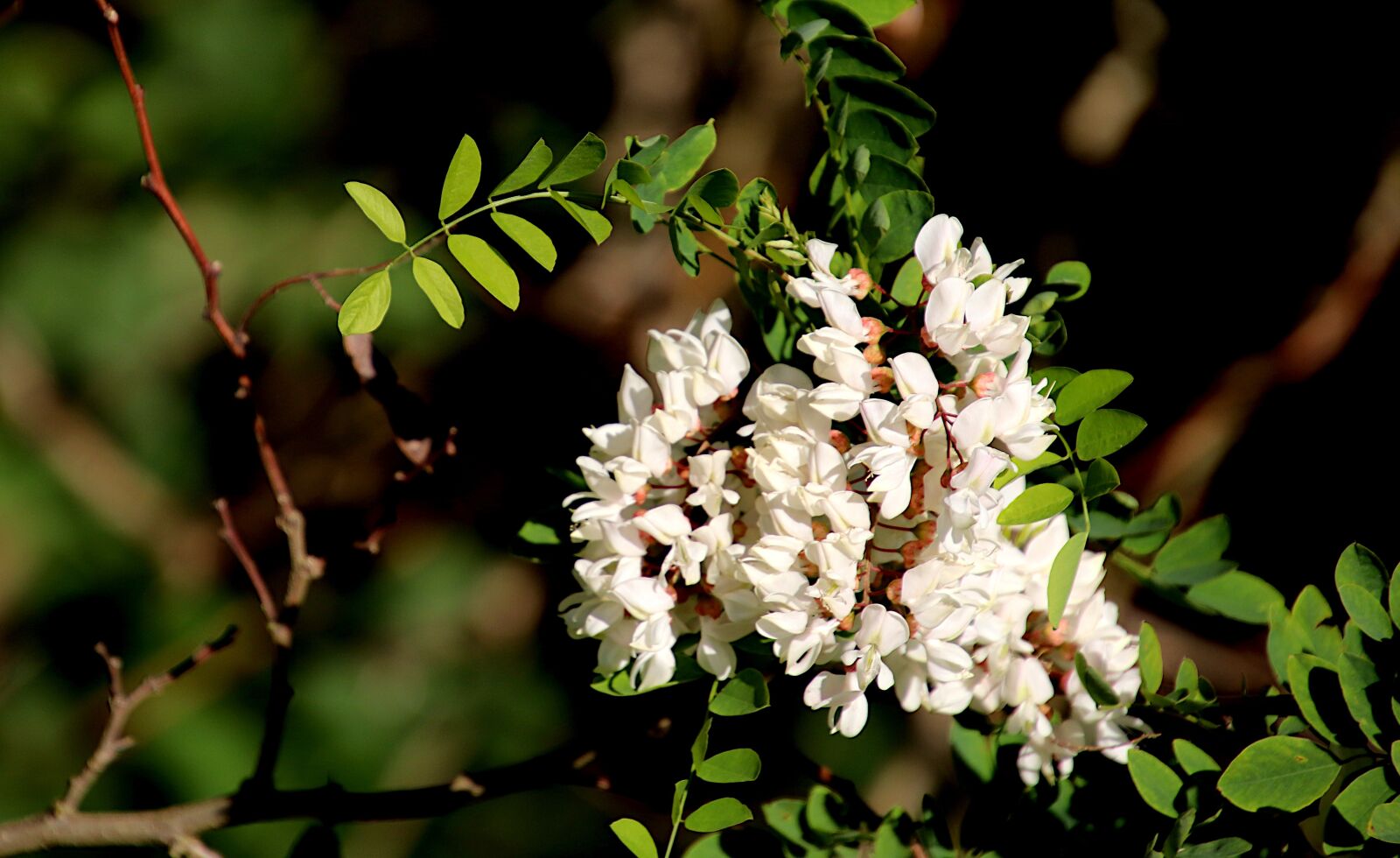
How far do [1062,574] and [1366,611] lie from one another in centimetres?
15

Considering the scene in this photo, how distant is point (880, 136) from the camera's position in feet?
1.76

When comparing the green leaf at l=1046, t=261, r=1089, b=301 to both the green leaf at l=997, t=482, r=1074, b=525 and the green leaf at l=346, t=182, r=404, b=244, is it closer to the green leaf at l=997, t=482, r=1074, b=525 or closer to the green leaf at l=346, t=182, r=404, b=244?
the green leaf at l=997, t=482, r=1074, b=525

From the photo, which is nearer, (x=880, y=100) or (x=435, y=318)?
(x=880, y=100)

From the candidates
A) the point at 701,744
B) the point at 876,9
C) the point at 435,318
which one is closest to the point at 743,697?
the point at 701,744

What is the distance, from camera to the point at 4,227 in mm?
1461

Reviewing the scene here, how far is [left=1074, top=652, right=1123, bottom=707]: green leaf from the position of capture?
50 centimetres

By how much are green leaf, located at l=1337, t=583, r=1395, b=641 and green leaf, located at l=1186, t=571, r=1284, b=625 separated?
0.12 m

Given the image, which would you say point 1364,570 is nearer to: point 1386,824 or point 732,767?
point 1386,824

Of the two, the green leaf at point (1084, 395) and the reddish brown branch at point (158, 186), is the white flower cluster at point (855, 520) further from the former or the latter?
the reddish brown branch at point (158, 186)

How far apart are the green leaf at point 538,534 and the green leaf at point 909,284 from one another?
0.21 m

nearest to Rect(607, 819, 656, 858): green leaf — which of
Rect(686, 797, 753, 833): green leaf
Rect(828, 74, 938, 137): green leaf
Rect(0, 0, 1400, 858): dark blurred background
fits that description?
Rect(686, 797, 753, 833): green leaf

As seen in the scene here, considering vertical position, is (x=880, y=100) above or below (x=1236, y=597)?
above

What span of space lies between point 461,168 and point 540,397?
2.25 ft

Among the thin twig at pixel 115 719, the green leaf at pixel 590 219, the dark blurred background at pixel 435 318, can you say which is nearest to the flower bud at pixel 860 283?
the green leaf at pixel 590 219
